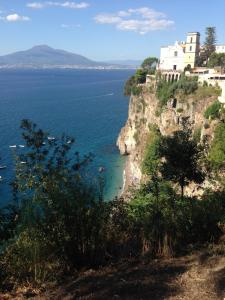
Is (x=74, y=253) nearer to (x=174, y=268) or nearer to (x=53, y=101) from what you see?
(x=174, y=268)

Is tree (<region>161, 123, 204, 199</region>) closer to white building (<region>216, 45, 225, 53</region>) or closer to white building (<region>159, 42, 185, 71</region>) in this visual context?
white building (<region>159, 42, 185, 71</region>)

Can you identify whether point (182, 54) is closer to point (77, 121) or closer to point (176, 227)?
point (77, 121)

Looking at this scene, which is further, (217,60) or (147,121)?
(217,60)

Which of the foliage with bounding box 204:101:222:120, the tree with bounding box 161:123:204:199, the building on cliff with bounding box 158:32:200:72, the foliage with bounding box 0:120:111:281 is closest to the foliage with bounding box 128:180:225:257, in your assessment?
the foliage with bounding box 0:120:111:281

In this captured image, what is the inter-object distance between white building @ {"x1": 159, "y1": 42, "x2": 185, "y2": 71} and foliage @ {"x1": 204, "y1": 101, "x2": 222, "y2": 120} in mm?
29503

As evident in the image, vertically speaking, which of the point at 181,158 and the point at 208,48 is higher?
the point at 208,48

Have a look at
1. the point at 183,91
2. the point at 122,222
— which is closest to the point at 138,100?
the point at 183,91

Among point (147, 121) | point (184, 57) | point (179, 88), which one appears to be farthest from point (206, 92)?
point (184, 57)

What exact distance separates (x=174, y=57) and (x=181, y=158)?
169 ft

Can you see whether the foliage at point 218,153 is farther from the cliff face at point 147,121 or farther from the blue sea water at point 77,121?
the blue sea water at point 77,121

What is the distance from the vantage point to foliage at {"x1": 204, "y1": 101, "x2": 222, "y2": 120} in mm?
33656

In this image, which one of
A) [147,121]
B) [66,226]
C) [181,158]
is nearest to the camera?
[66,226]

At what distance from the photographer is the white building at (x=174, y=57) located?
208 ft

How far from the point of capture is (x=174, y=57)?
6469 centimetres
